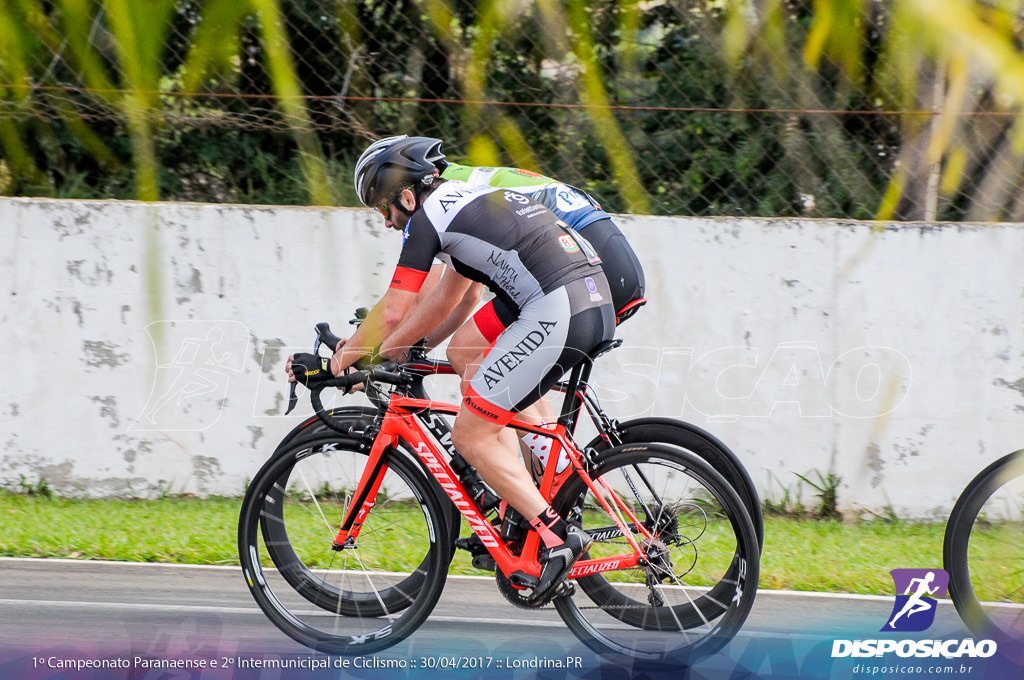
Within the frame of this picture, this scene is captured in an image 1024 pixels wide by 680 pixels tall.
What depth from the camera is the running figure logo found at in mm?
3906

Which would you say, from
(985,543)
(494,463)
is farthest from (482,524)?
(985,543)

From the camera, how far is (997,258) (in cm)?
537

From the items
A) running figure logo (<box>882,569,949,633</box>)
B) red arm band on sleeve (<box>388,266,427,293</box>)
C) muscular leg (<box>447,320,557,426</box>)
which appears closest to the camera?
red arm band on sleeve (<box>388,266,427,293</box>)

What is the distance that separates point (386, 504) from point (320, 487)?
0.26 metres

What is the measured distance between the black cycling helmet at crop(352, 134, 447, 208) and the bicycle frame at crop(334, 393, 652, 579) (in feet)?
2.44

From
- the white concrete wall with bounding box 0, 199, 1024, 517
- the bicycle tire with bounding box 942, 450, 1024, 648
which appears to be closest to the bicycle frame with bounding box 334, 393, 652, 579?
the bicycle tire with bounding box 942, 450, 1024, 648

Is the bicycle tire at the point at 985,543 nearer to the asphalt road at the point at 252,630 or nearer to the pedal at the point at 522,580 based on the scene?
the asphalt road at the point at 252,630

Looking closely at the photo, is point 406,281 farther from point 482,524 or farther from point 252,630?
point 252,630

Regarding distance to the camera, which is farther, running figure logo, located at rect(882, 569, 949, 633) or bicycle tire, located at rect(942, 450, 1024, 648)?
running figure logo, located at rect(882, 569, 949, 633)

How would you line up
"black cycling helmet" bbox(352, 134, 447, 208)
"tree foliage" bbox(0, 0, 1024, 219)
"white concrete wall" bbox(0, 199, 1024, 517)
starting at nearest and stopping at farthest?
"black cycling helmet" bbox(352, 134, 447, 208)
"white concrete wall" bbox(0, 199, 1024, 517)
"tree foliage" bbox(0, 0, 1024, 219)

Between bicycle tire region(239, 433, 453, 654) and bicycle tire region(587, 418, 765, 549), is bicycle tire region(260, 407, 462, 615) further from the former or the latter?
bicycle tire region(587, 418, 765, 549)

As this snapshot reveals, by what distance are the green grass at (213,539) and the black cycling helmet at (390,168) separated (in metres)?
2.01

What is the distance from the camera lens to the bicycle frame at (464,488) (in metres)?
3.51

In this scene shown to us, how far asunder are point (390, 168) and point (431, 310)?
54 cm
